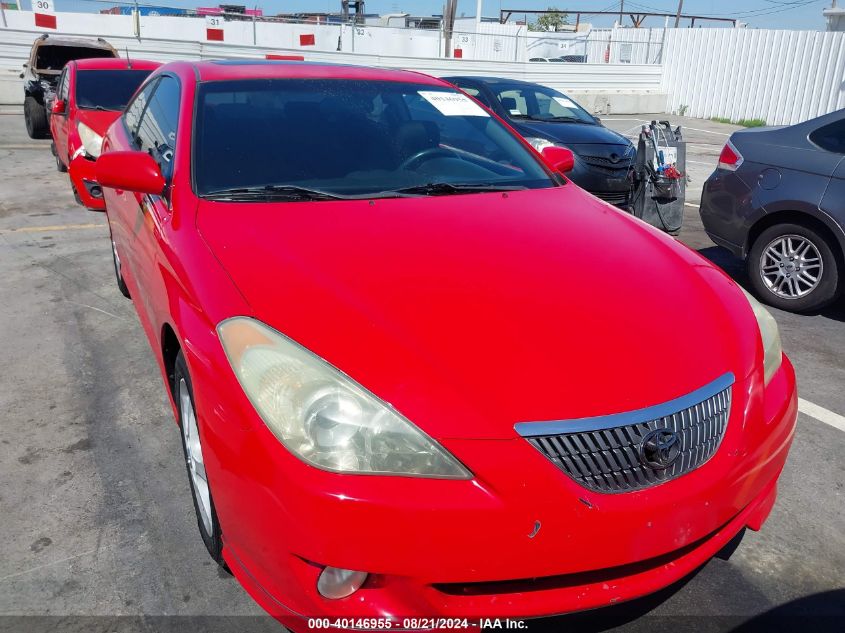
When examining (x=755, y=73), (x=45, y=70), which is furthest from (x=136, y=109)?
(x=755, y=73)

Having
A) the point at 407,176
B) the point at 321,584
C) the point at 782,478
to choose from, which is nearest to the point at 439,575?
the point at 321,584

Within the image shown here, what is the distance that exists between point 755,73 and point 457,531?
2130 centimetres

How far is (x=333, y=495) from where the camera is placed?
167 cm

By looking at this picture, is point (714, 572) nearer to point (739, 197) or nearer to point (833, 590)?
point (833, 590)

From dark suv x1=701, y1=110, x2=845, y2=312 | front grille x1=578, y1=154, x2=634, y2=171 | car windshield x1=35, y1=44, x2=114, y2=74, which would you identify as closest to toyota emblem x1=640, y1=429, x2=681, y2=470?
dark suv x1=701, y1=110, x2=845, y2=312

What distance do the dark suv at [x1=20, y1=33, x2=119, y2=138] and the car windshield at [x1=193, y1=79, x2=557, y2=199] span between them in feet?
32.3

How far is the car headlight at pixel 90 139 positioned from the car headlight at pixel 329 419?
21.3ft

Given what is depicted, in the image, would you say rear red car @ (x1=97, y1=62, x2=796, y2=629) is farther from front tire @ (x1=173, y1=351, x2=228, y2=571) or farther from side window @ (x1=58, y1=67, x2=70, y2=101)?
side window @ (x1=58, y1=67, x2=70, y2=101)

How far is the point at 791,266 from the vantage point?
16.6 feet

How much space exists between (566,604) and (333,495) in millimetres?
638

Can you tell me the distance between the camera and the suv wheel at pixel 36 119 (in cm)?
1217

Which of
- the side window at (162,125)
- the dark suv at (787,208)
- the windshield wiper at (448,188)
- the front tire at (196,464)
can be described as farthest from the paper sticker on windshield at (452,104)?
the dark suv at (787,208)

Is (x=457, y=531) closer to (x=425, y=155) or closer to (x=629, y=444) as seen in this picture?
(x=629, y=444)

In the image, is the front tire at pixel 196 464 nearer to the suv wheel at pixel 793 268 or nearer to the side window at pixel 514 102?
the suv wheel at pixel 793 268
